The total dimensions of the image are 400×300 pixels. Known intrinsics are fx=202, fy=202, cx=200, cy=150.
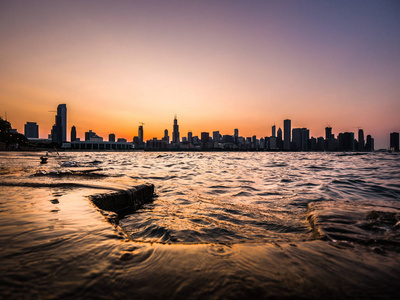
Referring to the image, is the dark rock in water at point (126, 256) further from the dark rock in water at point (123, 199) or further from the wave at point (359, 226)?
the dark rock in water at point (123, 199)

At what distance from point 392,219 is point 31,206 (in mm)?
6885

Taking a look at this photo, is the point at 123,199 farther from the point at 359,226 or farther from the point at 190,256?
the point at 359,226

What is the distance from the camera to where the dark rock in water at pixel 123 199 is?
4.89 metres

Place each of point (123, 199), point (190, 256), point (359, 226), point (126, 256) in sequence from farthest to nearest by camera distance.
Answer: point (123, 199), point (359, 226), point (190, 256), point (126, 256)

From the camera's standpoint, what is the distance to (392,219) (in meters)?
3.89

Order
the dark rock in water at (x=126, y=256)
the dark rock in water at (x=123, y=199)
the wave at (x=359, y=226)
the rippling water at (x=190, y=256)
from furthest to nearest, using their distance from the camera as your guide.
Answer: the dark rock in water at (x=123, y=199) < the wave at (x=359, y=226) < the dark rock in water at (x=126, y=256) < the rippling water at (x=190, y=256)

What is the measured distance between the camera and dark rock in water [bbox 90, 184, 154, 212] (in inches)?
192

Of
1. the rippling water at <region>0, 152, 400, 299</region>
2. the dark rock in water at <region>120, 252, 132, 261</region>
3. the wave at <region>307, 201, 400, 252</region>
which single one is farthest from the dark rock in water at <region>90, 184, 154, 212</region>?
the wave at <region>307, 201, 400, 252</region>

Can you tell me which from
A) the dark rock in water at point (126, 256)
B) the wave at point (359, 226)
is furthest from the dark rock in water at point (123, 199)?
the wave at point (359, 226)

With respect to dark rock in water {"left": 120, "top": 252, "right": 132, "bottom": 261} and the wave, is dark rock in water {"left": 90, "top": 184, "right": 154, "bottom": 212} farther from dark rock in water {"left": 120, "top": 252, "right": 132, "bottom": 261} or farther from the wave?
the wave

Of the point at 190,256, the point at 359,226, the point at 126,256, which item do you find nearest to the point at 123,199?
the point at 126,256

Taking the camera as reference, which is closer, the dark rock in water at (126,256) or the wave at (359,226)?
the dark rock in water at (126,256)

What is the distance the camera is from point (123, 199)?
5.52 meters

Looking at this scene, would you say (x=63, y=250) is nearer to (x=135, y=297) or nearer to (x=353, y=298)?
(x=135, y=297)
